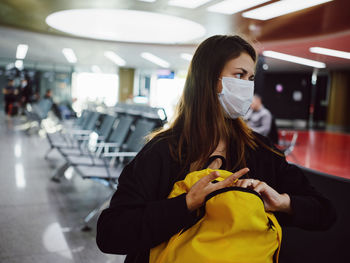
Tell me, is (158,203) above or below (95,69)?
below

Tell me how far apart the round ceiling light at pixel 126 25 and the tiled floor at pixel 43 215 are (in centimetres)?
527

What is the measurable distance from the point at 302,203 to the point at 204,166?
326 millimetres

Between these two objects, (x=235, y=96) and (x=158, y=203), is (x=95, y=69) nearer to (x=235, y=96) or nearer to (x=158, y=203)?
(x=235, y=96)

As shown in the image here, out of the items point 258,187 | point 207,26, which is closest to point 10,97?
point 207,26

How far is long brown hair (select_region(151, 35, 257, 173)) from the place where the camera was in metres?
1.03

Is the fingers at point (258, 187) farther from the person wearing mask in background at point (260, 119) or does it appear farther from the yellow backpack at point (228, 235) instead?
the person wearing mask in background at point (260, 119)

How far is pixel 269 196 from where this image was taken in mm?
931

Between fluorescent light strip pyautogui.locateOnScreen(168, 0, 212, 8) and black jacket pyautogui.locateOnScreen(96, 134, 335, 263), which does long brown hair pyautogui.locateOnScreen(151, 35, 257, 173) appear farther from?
fluorescent light strip pyautogui.locateOnScreen(168, 0, 212, 8)

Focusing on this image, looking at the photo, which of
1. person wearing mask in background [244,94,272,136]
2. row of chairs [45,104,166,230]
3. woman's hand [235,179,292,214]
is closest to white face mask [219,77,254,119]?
woman's hand [235,179,292,214]

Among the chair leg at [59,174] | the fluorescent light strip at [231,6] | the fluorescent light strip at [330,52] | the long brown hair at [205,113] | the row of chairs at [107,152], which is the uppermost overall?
the fluorescent light strip at [231,6]

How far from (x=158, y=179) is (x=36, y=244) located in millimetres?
2383

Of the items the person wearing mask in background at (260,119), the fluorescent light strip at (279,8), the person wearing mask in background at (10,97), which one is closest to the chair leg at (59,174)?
the person wearing mask in background at (260,119)

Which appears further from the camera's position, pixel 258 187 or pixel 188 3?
pixel 188 3

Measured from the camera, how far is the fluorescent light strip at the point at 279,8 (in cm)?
670
